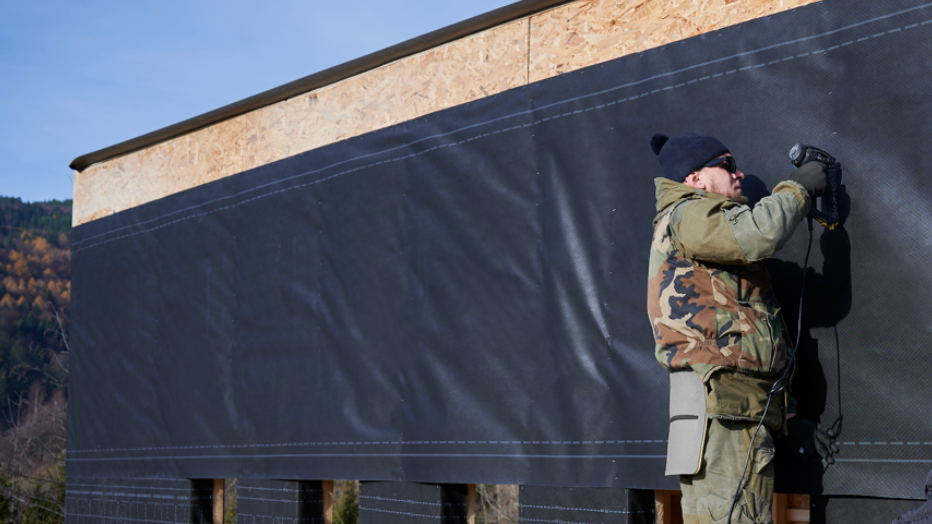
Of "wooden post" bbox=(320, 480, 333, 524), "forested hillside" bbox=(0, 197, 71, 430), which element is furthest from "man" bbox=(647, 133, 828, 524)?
"forested hillside" bbox=(0, 197, 71, 430)

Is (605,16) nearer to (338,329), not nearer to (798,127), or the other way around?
(798,127)

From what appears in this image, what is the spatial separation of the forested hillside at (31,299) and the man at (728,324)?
116 ft

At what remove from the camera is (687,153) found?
2584mm

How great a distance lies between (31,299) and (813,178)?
47.2m

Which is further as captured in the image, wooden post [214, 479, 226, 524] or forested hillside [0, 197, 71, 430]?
forested hillside [0, 197, 71, 430]

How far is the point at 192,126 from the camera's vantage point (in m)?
5.07

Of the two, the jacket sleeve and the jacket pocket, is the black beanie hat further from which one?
the jacket pocket

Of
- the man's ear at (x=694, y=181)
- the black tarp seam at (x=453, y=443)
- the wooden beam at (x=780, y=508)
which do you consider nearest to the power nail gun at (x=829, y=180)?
the man's ear at (x=694, y=181)

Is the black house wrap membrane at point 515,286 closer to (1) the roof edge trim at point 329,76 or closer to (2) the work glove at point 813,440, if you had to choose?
(2) the work glove at point 813,440

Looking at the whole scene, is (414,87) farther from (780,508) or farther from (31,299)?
(31,299)

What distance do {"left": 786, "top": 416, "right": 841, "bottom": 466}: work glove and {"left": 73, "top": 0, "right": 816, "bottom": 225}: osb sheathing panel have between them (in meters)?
1.37

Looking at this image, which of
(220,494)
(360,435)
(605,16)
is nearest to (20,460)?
(220,494)

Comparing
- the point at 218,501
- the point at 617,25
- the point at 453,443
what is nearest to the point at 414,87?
the point at 617,25

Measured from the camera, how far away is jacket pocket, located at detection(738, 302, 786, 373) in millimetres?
2365
